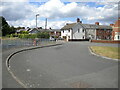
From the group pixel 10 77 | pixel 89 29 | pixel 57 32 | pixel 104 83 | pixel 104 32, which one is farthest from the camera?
pixel 57 32

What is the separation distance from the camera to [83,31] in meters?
61.6

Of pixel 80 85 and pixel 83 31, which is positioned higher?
pixel 83 31

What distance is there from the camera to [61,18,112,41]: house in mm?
59456

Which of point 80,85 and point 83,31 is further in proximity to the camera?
point 83,31

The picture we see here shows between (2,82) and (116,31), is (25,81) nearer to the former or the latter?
(2,82)

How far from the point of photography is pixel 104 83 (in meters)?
6.81

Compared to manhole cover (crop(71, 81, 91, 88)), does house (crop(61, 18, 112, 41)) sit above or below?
above

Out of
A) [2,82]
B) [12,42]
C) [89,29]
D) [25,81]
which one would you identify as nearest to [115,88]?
[25,81]

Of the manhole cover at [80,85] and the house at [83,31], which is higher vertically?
the house at [83,31]

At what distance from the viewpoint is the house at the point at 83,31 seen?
59456 mm

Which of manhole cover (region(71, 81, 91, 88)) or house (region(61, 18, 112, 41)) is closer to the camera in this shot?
manhole cover (region(71, 81, 91, 88))

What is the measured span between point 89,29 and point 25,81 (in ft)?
195

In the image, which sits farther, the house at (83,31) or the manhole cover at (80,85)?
the house at (83,31)

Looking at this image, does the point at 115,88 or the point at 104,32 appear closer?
the point at 115,88
